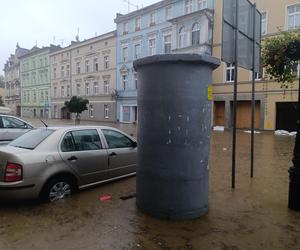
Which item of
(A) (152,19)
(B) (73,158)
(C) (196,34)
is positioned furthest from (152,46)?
(B) (73,158)

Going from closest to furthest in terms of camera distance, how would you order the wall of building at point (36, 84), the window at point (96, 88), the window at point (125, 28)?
the window at point (125, 28) < the window at point (96, 88) < the wall of building at point (36, 84)

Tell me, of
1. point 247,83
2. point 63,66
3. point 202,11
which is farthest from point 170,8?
point 63,66

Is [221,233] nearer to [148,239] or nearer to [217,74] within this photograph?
[148,239]

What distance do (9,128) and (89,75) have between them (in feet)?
117

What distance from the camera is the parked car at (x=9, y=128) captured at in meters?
10.5

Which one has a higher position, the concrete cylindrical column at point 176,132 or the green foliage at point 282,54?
the green foliage at point 282,54

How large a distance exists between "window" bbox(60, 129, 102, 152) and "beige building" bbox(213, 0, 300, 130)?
62.4ft

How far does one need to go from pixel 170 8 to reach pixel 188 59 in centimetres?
3078

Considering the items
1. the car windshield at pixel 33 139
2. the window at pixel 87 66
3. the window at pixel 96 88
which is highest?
the window at pixel 87 66

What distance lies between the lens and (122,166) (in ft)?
22.4

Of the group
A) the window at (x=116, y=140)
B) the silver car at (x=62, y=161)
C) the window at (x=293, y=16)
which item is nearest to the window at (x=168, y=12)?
the window at (x=293, y=16)

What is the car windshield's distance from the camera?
5550mm

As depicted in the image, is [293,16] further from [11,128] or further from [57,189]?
[57,189]

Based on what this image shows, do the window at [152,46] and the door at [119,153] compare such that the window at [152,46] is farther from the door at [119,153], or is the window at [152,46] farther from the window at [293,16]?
the door at [119,153]
